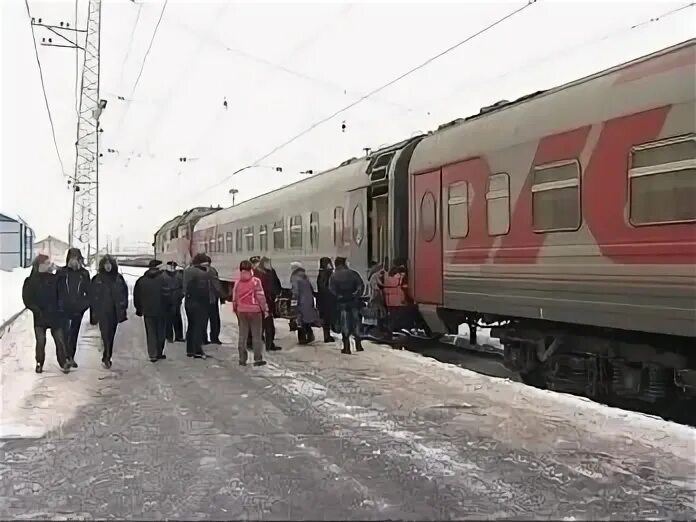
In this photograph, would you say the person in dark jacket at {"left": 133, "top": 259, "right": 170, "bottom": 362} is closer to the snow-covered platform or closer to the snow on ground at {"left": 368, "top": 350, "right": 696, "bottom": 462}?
the snow-covered platform

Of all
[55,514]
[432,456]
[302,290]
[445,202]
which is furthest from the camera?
[302,290]

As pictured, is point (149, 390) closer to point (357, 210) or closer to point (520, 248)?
point (520, 248)

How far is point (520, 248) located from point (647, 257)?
2.30m

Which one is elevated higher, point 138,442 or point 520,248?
point 520,248

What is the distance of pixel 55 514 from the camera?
19.1 feet

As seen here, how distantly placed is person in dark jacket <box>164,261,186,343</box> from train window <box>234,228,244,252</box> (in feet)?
37.2

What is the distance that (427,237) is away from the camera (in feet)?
43.2

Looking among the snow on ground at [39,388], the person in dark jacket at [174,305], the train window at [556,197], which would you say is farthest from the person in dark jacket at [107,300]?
the train window at [556,197]

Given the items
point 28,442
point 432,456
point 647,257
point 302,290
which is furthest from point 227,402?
point 302,290

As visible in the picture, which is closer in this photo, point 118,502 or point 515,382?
point 118,502

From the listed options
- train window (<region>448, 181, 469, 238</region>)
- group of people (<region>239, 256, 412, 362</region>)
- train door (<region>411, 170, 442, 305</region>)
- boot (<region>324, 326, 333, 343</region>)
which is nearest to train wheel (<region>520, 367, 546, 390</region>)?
train window (<region>448, 181, 469, 238</region>)

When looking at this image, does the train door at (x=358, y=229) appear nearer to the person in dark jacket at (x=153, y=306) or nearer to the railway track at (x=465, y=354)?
the railway track at (x=465, y=354)

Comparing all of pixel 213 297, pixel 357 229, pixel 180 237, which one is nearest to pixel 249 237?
pixel 357 229

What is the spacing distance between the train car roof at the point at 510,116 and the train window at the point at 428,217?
475mm
